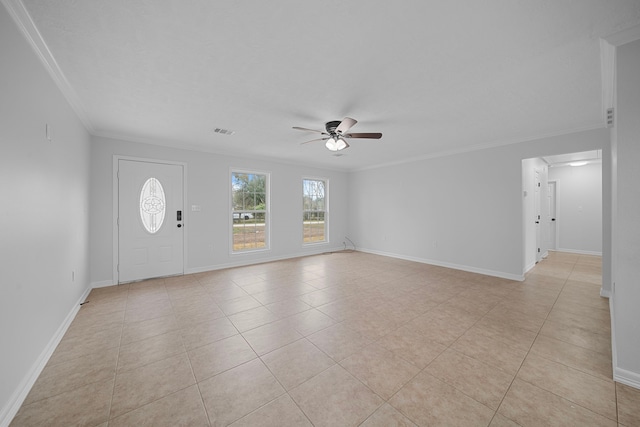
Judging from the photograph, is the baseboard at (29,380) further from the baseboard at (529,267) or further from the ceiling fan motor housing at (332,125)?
the baseboard at (529,267)

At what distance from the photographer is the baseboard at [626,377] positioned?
1771 millimetres

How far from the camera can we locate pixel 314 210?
7.07m

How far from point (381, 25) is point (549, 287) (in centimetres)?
478

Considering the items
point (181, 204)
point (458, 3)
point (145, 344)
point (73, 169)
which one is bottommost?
point (145, 344)

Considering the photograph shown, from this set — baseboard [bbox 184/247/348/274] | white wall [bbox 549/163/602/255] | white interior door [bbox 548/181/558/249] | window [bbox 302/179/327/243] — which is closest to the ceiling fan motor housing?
window [bbox 302/179/327/243]

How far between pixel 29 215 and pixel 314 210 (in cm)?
564

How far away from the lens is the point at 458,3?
4.88ft

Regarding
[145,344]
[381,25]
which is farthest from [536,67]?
[145,344]

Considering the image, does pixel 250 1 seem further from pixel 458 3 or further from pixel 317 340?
pixel 317 340

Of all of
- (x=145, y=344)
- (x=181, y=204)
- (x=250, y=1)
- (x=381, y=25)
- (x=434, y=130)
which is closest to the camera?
(x=250, y=1)

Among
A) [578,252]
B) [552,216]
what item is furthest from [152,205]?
[578,252]

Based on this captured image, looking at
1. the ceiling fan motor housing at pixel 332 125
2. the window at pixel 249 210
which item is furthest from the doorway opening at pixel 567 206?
the window at pixel 249 210

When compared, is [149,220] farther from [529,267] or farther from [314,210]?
[529,267]

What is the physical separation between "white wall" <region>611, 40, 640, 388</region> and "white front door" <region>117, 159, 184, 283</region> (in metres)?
5.82
